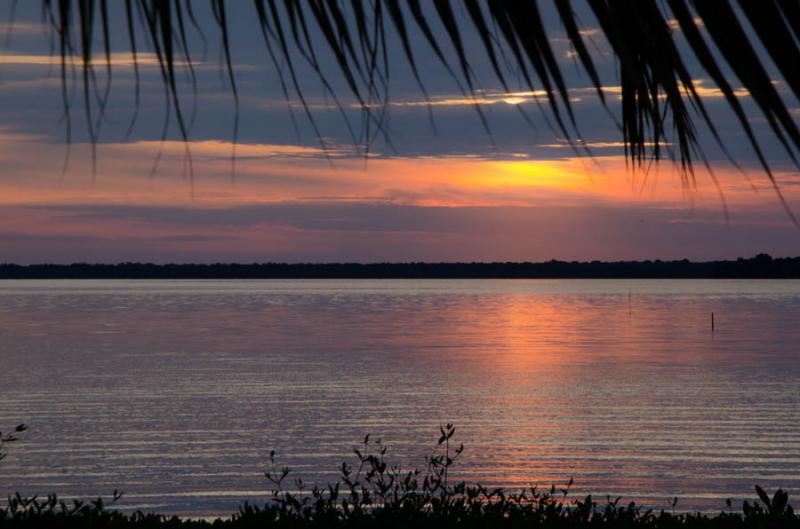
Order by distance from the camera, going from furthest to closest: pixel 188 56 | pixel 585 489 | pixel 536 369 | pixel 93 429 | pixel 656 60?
1. pixel 536 369
2. pixel 93 429
3. pixel 585 489
4. pixel 188 56
5. pixel 656 60

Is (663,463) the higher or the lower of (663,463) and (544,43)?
the lower

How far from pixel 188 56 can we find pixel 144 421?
1515 inches

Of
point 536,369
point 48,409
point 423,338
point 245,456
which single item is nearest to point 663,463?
point 245,456

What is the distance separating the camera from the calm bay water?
27953mm

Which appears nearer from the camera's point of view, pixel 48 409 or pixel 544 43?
pixel 544 43

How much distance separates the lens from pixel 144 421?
126ft

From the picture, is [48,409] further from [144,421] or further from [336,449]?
[336,449]

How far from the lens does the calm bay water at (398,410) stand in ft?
91.7

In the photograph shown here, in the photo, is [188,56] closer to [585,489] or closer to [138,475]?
[585,489]

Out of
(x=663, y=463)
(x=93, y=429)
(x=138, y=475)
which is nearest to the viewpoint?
(x=138, y=475)

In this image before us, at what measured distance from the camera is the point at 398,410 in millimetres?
42281

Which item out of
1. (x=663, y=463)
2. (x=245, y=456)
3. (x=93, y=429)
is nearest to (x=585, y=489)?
(x=663, y=463)

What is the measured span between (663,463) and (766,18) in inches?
1201

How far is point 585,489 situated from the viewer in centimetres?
2634
